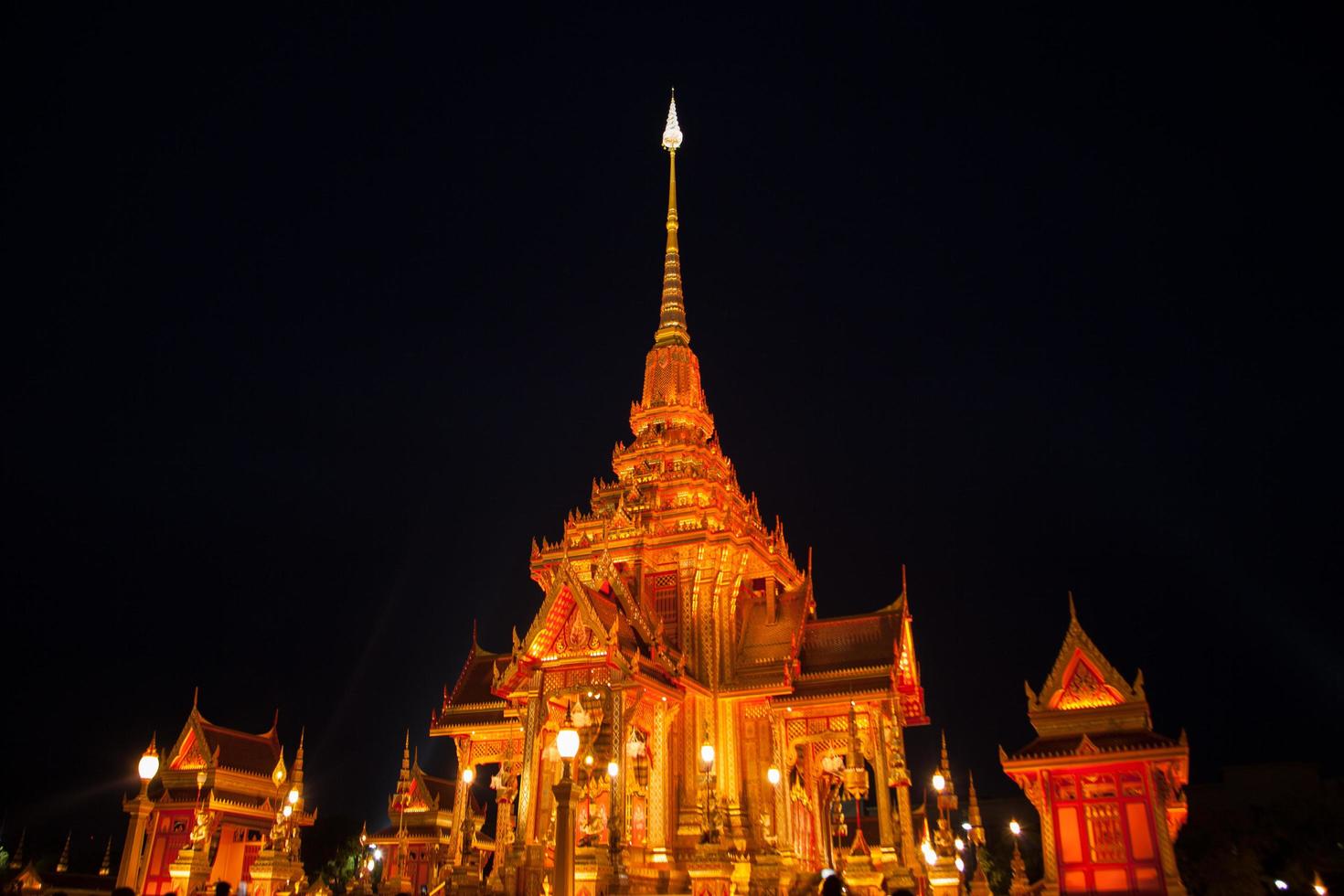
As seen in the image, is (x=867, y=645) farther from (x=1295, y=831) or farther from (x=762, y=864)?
(x=1295, y=831)

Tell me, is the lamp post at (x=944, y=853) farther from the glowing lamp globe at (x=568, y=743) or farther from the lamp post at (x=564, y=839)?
the lamp post at (x=564, y=839)

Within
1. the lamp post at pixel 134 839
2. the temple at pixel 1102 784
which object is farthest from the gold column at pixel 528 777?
the lamp post at pixel 134 839

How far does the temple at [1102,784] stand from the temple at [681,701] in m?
4.06

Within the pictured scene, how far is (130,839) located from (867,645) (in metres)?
29.0

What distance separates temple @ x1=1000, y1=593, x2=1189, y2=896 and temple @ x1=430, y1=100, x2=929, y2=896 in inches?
160

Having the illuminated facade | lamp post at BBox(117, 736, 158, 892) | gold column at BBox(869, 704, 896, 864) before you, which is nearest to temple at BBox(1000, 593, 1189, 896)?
gold column at BBox(869, 704, 896, 864)

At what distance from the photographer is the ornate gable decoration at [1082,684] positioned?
26797mm

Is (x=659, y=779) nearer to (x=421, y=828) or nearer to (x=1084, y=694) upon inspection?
(x=1084, y=694)

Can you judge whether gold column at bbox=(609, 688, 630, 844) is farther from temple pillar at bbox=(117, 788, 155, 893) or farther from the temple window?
temple pillar at bbox=(117, 788, 155, 893)

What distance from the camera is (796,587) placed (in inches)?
1406

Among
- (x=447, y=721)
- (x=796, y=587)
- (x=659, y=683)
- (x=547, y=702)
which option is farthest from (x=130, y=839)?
(x=796, y=587)

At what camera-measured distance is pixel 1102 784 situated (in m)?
25.5

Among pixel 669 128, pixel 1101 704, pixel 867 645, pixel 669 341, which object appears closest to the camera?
pixel 1101 704

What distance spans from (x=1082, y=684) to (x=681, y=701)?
11171mm
